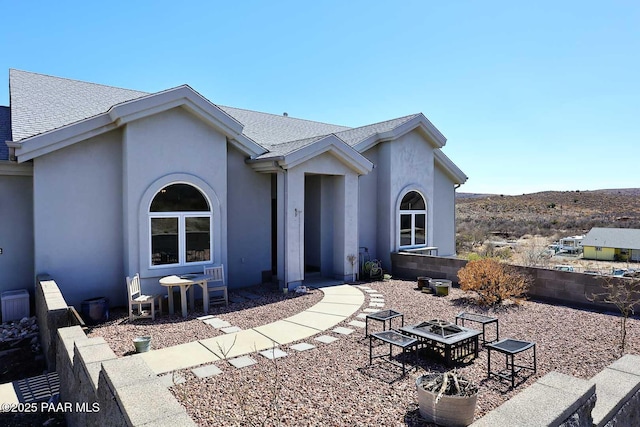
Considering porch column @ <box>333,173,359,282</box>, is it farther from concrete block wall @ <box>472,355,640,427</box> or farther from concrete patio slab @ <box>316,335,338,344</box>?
concrete block wall @ <box>472,355,640,427</box>

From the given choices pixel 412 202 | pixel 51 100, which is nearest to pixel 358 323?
pixel 412 202

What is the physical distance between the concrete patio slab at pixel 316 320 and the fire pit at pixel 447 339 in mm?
2317

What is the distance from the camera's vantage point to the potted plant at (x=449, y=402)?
173 inches

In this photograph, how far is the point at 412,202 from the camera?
16641mm

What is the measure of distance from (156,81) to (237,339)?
14.0 meters

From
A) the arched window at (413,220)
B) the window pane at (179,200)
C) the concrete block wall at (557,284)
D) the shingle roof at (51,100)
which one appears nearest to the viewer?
the concrete block wall at (557,284)

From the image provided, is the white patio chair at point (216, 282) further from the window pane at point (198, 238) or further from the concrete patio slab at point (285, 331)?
the concrete patio slab at point (285, 331)

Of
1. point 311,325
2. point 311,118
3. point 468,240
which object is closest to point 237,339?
point 311,325

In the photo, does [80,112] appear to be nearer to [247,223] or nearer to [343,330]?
[247,223]

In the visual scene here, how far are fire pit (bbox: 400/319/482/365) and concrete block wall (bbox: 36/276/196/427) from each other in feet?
14.3

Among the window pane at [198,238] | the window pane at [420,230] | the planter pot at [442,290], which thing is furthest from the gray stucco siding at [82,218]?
the window pane at [420,230]

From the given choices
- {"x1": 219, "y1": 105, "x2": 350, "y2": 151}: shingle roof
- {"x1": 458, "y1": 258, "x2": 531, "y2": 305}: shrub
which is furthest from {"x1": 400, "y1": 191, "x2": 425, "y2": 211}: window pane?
{"x1": 219, "y1": 105, "x2": 350, "y2": 151}: shingle roof

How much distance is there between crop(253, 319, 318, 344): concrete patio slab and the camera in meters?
7.72

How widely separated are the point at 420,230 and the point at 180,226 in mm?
10683
